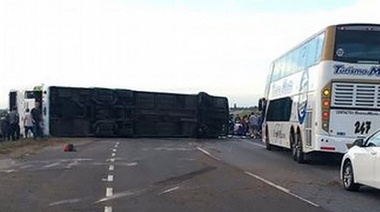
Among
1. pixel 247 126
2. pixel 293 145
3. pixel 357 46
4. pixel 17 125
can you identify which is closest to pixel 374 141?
pixel 357 46

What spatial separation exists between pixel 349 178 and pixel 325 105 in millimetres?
5853

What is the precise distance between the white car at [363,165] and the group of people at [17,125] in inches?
1034

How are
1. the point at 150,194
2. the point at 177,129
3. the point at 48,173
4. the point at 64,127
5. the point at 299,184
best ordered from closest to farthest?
the point at 150,194
the point at 299,184
the point at 48,173
the point at 64,127
the point at 177,129

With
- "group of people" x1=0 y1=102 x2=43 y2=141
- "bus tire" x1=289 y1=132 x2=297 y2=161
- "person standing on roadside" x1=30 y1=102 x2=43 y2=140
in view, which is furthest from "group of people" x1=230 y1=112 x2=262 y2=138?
"bus tire" x1=289 y1=132 x2=297 y2=161

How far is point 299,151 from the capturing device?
2348cm

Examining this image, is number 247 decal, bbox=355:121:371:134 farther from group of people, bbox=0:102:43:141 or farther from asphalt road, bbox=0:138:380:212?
group of people, bbox=0:102:43:141

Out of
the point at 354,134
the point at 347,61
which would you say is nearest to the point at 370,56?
the point at 347,61

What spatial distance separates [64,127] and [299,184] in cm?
2783

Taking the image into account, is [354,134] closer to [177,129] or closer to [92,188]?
[92,188]

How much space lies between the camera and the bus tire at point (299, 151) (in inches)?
920

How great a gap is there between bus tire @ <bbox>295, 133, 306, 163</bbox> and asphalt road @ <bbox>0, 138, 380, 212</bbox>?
14.0 inches

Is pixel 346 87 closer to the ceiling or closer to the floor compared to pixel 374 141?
closer to the ceiling

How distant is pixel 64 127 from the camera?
140 ft

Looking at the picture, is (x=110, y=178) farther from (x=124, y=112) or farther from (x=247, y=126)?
(x=247, y=126)
